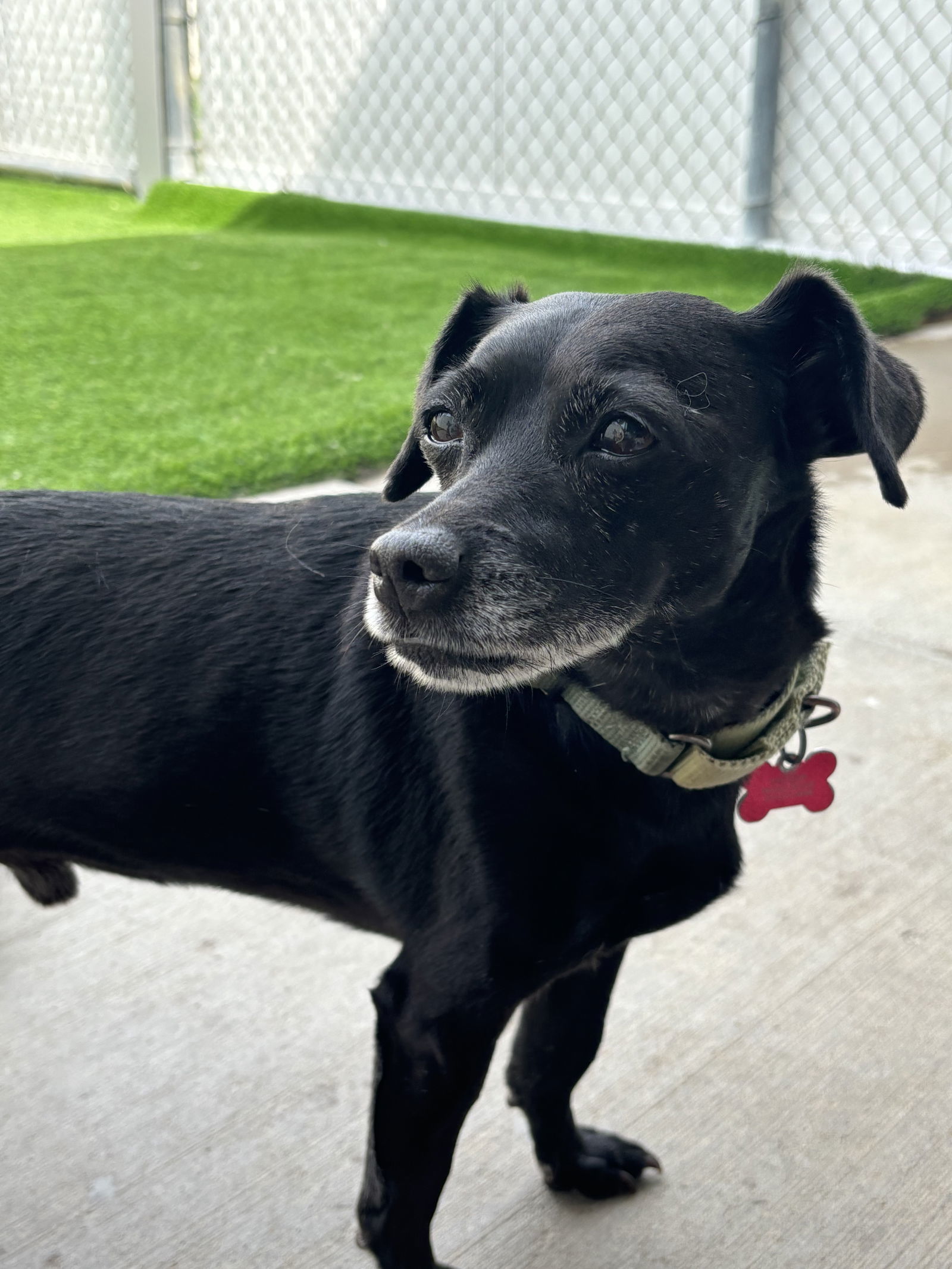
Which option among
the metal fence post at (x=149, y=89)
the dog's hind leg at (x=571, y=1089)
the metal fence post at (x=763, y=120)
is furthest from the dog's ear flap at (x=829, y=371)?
the metal fence post at (x=149, y=89)

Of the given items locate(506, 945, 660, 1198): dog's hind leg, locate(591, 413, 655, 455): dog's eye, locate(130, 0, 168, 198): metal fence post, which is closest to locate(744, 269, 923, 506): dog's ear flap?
locate(591, 413, 655, 455): dog's eye

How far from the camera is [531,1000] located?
1.86 meters

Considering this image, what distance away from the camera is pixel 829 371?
163cm

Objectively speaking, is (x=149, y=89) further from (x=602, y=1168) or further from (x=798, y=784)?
(x=602, y=1168)

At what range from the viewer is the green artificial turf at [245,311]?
4.26 m

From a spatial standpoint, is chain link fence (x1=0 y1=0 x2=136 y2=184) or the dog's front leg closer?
the dog's front leg

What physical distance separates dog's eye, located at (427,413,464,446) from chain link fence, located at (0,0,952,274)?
562 centimetres

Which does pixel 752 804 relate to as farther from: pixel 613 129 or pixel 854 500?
pixel 613 129

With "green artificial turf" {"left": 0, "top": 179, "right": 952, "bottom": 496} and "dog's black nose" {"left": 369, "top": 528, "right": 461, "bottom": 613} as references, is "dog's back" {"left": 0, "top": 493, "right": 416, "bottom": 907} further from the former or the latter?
"green artificial turf" {"left": 0, "top": 179, "right": 952, "bottom": 496}

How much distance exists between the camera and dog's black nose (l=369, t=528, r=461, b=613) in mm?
1384

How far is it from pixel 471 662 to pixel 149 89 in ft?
29.4

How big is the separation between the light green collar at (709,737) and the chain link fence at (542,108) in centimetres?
558

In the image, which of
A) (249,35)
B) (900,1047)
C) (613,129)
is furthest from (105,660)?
(249,35)

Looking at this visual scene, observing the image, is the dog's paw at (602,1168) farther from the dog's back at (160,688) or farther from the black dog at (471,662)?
the dog's back at (160,688)
